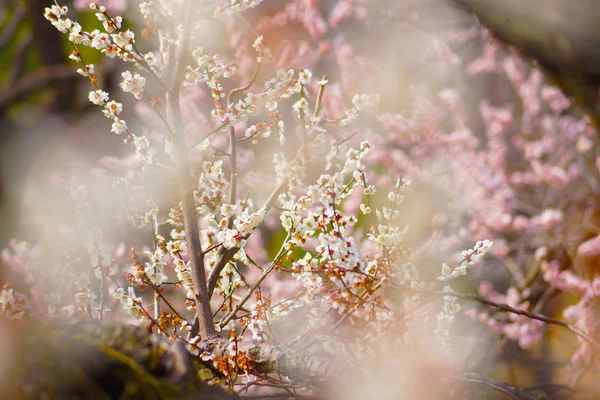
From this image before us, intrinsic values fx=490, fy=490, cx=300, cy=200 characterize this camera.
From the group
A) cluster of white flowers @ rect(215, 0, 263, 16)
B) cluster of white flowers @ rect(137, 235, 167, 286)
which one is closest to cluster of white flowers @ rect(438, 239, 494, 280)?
cluster of white flowers @ rect(137, 235, 167, 286)

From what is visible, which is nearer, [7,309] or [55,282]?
[7,309]

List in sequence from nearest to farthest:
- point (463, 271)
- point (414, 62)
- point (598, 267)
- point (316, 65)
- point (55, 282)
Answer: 1. point (463, 271)
2. point (55, 282)
3. point (598, 267)
4. point (316, 65)
5. point (414, 62)

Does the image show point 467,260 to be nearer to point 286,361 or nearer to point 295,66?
point 286,361

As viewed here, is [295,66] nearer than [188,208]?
No

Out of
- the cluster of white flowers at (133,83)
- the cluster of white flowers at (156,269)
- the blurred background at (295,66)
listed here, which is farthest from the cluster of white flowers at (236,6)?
the blurred background at (295,66)

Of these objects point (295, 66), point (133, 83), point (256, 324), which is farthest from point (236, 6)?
point (295, 66)

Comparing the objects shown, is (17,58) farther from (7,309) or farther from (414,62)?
(7,309)

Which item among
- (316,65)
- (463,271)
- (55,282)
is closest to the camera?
(463,271)

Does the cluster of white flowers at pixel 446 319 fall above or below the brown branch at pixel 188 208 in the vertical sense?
below

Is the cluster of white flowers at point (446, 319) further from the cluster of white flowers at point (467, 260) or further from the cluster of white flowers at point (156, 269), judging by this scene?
the cluster of white flowers at point (156, 269)

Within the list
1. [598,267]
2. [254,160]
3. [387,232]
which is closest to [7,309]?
[387,232]

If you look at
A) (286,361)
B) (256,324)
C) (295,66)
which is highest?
(295,66)
